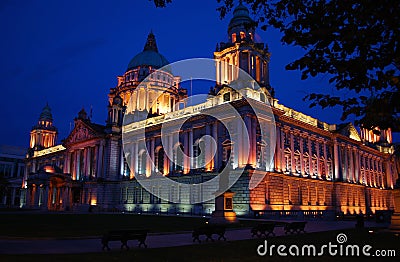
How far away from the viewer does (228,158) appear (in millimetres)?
49906

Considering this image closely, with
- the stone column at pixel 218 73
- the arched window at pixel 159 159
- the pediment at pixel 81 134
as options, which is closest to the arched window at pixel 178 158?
the arched window at pixel 159 159

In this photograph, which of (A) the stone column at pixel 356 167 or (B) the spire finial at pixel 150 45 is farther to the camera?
(B) the spire finial at pixel 150 45

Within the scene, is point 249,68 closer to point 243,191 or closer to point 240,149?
point 240,149

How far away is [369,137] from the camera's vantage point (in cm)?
9100

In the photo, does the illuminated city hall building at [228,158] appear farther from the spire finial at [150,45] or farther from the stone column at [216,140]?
the spire finial at [150,45]

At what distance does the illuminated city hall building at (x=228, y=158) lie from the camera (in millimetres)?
49469

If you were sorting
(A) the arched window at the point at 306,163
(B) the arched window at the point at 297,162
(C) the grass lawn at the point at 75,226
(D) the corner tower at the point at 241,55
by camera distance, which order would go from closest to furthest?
(C) the grass lawn at the point at 75,226
(D) the corner tower at the point at 241,55
(B) the arched window at the point at 297,162
(A) the arched window at the point at 306,163

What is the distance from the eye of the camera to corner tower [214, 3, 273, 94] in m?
53.7

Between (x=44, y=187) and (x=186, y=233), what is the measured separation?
54919mm

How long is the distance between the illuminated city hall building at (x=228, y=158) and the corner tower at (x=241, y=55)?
157 mm

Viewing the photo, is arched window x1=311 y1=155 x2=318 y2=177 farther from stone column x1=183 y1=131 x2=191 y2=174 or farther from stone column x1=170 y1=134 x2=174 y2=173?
stone column x1=170 y1=134 x2=174 y2=173

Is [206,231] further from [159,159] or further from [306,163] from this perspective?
[159,159]

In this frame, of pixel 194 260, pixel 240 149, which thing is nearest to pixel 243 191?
pixel 240 149

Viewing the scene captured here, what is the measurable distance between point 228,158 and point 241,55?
1575 cm
